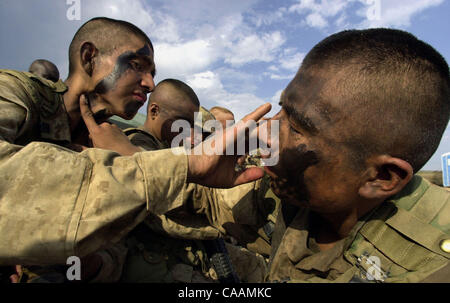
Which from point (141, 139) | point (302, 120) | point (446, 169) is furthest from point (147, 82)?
point (446, 169)

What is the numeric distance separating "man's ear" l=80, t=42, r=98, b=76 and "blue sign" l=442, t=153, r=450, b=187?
26.6 ft

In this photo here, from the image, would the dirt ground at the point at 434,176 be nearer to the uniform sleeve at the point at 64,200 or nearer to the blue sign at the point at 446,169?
the blue sign at the point at 446,169

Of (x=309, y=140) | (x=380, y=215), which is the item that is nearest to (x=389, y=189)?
(x=380, y=215)

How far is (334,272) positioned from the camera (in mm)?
1720

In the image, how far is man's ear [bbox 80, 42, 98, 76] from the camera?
2.84m

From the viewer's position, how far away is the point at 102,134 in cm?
265

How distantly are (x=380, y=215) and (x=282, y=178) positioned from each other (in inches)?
24.9

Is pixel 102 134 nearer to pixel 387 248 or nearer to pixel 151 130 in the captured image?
pixel 151 130

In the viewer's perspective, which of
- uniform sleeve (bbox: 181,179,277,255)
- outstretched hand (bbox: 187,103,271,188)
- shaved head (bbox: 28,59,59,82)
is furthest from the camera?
shaved head (bbox: 28,59,59,82)

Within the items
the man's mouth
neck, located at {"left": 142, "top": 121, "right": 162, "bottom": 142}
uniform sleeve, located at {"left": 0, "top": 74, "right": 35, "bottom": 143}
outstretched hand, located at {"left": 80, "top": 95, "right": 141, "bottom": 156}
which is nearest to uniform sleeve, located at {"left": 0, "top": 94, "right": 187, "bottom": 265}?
uniform sleeve, located at {"left": 0, "top": 74, "right": 35, "bottom": 143}

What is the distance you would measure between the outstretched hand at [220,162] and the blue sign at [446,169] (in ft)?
24.9

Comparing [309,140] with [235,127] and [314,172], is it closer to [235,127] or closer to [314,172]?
[314,172]

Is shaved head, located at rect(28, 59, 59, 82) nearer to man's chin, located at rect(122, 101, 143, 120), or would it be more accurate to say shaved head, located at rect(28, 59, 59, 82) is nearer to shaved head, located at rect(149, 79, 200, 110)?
shaved head, located at rect(149, 79, 200, 110)

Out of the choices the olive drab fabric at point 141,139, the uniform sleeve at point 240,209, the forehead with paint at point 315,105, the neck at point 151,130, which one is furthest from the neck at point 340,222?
the neck at point 151,130
